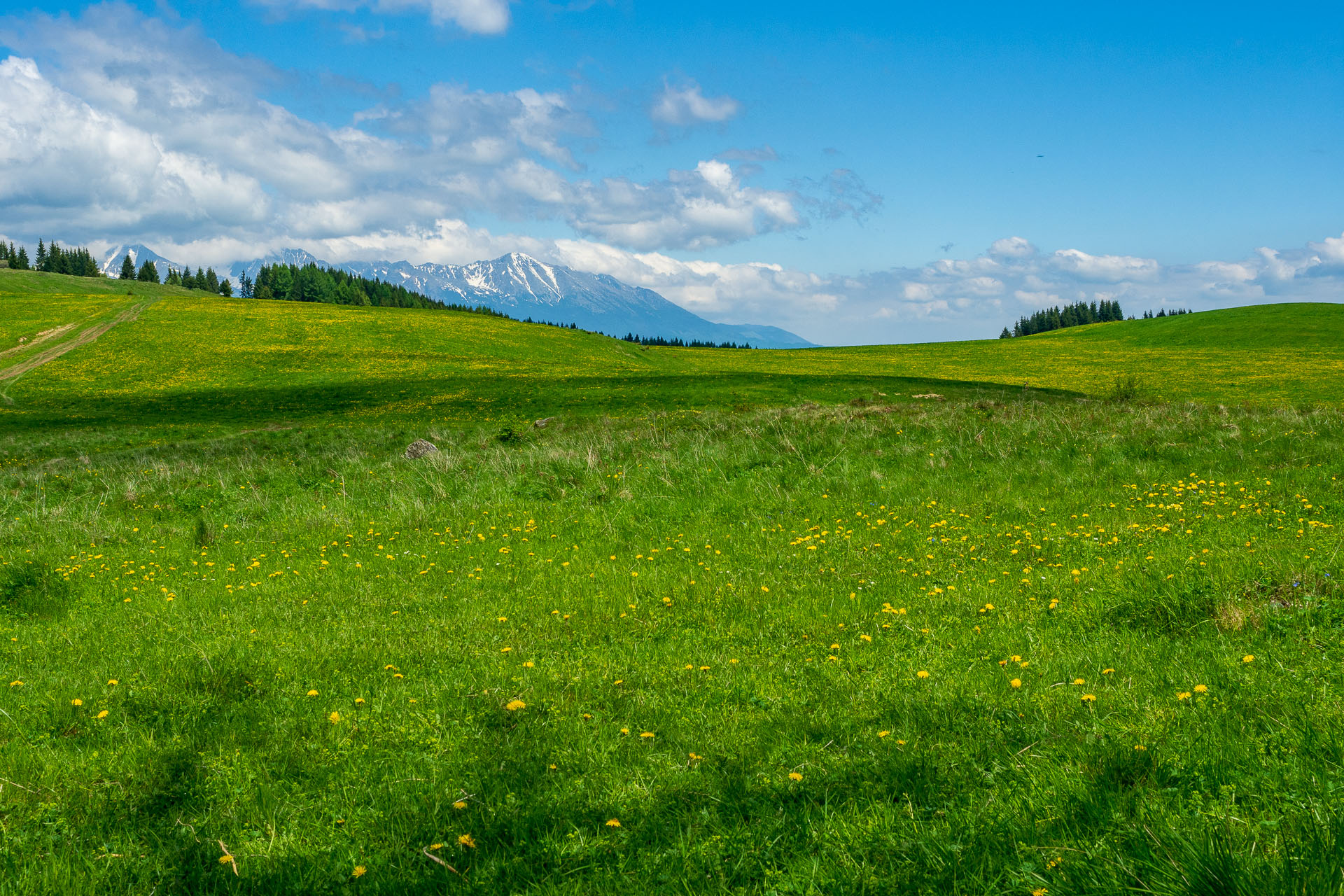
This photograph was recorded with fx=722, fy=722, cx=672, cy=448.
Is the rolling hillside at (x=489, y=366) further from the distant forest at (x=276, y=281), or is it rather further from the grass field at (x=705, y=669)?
the distant forest at (x=276, y=281)

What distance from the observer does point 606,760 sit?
16.2 ft

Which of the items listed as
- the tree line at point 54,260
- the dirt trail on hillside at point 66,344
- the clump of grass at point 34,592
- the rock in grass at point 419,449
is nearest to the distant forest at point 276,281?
the tree line at point 54,260

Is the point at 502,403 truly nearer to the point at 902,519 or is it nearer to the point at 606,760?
the point at 902,519

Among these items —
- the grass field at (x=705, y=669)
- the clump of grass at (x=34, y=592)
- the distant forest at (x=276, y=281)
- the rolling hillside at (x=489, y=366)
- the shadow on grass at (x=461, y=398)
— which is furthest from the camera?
the distant forest at (x=276, y=281)

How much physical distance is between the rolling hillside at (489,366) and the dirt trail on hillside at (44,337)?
66cm

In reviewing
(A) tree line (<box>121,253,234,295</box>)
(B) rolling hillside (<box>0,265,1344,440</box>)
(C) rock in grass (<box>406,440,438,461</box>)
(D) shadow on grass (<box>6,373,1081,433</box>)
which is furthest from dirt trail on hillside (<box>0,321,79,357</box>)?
(A) tree line (<box>121,253,234,295</box>)

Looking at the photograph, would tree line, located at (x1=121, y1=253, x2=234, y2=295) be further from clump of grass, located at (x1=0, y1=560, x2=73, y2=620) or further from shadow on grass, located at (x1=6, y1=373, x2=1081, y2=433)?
clump of grass, located at (x1=0, y1=560, x2=73, y2=620)

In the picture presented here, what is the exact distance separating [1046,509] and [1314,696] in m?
6.66

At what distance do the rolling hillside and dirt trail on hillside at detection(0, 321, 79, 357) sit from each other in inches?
26.1

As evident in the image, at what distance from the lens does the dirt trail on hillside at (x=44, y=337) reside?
215ft

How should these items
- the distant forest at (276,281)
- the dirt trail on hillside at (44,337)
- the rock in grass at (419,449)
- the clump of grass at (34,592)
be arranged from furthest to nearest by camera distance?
the distant forest at (276,281), the dirt trail on hillside at (44,337), the rock in grass at (419,449), the clump of grass at (34,592)

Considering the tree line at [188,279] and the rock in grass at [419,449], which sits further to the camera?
the tree line at [188,279]

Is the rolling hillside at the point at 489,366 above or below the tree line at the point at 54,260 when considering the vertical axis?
below

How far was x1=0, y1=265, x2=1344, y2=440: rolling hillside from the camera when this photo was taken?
1825 inches
